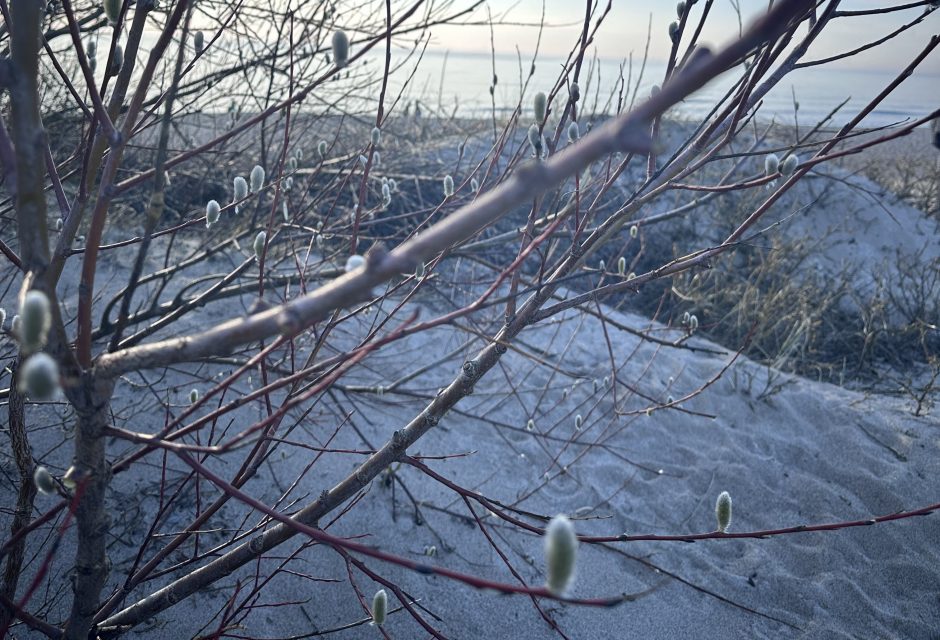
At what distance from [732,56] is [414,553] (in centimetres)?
213

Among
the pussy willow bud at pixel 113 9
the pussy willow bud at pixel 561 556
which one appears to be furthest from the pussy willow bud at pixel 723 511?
the pussy willow bud at pixel 113 9

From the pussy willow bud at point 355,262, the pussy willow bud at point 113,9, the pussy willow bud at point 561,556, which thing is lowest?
the pussy willow bud at point 561,556

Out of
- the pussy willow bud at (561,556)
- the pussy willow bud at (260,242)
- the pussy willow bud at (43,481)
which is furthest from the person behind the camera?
the pussy willow bud at (260,242)

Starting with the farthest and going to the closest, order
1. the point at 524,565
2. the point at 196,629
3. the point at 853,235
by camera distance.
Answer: the point at 853,235
the point at 524,565
the point at 196,629

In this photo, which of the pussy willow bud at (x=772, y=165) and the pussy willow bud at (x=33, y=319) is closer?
the pussy willow bud at (x=33, y=319)

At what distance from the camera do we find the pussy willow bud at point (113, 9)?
3.40 ft

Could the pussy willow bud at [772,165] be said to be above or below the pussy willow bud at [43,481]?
above

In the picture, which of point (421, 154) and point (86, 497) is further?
point (421, 154)

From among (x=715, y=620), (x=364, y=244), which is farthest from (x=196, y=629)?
(x=364, y=244)

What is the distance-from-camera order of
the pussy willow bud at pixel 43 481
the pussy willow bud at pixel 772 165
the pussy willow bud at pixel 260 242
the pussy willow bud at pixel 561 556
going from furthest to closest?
1. the pussy willow bud at pixel 772 165
2. the pussy willow bud at pixel 260 242
3. the pussy willow bud at pixel 43 481
4. the pussy willow bud at pixel 561 556

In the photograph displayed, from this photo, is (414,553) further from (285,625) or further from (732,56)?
(732,56)

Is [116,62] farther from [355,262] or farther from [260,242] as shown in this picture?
[355,262]

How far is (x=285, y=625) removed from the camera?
1.98 meters

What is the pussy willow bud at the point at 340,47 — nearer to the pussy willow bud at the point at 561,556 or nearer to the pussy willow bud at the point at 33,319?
the pussy willow bud at the point at 33,319
